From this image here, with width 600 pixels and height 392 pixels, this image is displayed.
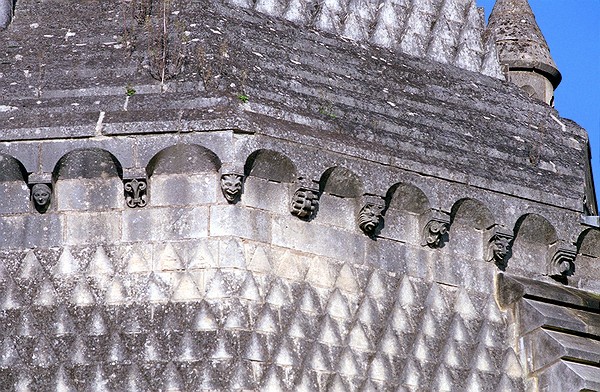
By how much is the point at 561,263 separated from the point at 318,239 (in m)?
2.30

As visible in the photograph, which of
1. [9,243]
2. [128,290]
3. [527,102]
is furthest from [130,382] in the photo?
[527,102]

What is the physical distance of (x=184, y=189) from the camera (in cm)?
1277

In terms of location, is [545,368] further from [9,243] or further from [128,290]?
[9,243]

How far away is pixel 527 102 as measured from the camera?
51.3 feet

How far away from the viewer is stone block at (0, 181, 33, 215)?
42.4 feet

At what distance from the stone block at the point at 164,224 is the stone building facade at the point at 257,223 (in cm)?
1

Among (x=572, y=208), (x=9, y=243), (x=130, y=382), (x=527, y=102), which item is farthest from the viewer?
(x=527, y=102)

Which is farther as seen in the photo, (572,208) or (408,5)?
(408,5)

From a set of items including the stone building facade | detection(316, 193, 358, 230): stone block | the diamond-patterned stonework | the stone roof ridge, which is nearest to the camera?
the diamond-patterned stonework

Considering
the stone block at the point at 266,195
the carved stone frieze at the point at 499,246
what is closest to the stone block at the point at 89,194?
the stone block at the point at 266,195

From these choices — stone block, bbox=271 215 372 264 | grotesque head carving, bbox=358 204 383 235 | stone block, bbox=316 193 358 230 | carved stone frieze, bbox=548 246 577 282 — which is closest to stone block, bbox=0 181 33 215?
stone block, bbox=271 215 372 264

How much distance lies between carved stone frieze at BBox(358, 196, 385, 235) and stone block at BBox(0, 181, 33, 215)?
8.34 ft

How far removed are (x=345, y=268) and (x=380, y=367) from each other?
830mm

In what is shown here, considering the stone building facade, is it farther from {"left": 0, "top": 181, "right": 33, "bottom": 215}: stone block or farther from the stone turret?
the stone turret
